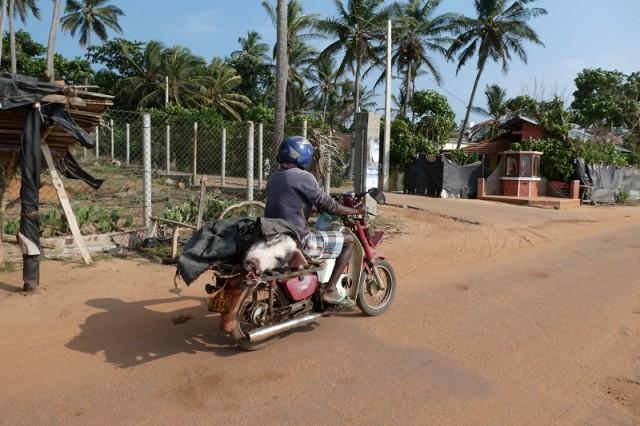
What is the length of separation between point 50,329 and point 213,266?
1.82m

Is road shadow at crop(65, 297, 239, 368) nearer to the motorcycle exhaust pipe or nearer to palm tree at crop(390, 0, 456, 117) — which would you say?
the motorcycle exhaust pipe

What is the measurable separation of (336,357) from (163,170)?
17008mm

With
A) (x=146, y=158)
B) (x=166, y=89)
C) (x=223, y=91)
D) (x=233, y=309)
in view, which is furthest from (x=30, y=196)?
(x=223, y=91)

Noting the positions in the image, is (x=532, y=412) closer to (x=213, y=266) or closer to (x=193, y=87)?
(x=213, y=266)

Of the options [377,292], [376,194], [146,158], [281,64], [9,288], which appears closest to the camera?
[376,194]

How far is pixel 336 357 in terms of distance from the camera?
4.23 m

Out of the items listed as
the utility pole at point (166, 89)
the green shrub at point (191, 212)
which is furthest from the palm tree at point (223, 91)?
the green shrub at point (191, 212)

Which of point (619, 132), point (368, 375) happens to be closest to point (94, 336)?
point (368, 375)

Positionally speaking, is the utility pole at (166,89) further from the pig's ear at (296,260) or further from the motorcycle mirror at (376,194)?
the pig's ear at (296,260)

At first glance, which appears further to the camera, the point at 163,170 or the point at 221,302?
the point at 163,170

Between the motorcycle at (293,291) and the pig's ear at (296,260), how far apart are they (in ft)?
0.10

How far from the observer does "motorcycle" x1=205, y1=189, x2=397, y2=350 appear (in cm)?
413

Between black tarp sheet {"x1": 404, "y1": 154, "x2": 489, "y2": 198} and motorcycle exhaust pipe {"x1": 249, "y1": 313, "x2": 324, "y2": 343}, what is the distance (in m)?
17.6

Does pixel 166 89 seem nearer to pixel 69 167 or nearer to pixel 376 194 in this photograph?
pixel 69 167
